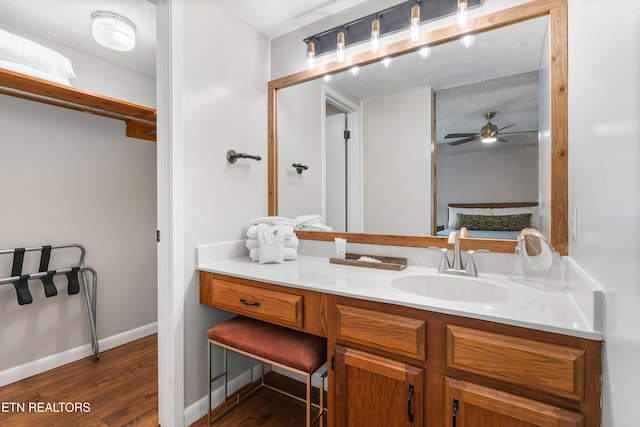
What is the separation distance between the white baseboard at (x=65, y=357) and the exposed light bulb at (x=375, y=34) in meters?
2.77

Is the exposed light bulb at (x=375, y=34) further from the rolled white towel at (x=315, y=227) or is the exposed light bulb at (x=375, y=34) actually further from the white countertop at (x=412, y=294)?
the white countertop at (x=412, y=294)

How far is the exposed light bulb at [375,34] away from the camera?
155 cm

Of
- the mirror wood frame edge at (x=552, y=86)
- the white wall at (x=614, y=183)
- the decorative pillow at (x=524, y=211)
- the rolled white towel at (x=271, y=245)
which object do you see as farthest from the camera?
the rolled white towel at (x=271, y=245)

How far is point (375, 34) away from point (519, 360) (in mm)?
1558

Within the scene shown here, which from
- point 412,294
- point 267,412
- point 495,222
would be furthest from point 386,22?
point 267,412

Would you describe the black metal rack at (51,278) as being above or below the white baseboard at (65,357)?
above

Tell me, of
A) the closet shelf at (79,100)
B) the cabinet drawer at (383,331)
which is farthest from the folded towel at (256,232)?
the closet shelf at (79,100)

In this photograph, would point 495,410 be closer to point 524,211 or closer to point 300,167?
point 524,211

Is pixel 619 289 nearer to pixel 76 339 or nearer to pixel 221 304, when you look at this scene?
pixel 221 304

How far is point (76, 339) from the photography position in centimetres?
218

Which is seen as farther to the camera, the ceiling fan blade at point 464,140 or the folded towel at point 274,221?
the folded towel at point 274,221

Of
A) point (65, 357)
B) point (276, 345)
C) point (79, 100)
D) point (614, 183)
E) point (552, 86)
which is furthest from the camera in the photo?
point (65, 357)

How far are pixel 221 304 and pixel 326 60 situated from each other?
5.01ft

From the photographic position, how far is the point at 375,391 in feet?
3.56
